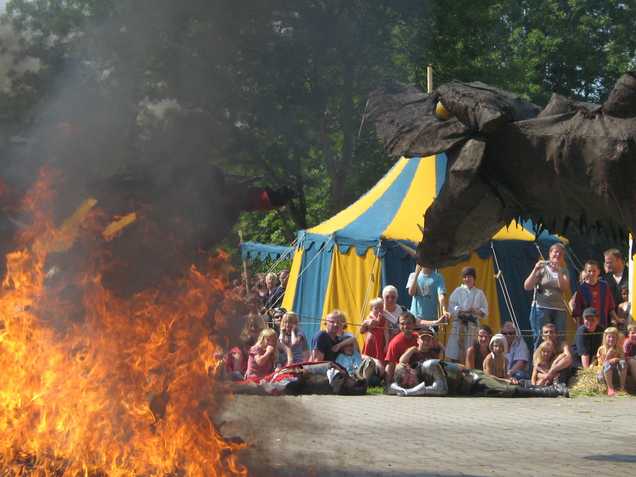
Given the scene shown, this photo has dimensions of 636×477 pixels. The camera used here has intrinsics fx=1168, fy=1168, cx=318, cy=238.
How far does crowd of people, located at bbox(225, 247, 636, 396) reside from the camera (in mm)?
14508

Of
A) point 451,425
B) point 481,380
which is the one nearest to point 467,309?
point 481,380

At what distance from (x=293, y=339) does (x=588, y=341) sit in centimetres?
385

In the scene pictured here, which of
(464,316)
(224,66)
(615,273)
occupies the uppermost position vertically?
(224,66)

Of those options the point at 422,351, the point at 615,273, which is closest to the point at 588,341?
the point at 615,273

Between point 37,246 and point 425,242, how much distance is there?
2196mm

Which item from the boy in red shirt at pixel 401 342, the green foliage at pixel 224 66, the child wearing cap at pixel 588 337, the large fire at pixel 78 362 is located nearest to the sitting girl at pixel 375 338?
the boy in red shirt at pixel 401 342

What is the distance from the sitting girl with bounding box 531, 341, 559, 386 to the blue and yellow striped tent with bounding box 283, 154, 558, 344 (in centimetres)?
250

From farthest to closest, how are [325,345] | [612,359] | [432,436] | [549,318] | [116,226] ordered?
[549,318]
[325,345]
[612,359]
[432,436]
[116,226]

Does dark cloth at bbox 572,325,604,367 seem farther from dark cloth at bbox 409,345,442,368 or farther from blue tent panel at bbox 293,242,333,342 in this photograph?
blue tent panel at bbox 293,242,333,342

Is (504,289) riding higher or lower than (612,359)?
higher

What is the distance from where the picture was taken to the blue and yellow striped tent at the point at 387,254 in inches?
693

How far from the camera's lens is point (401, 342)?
15.0 m

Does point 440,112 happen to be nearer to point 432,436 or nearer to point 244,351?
point 432,436

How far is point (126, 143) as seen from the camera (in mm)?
6535
